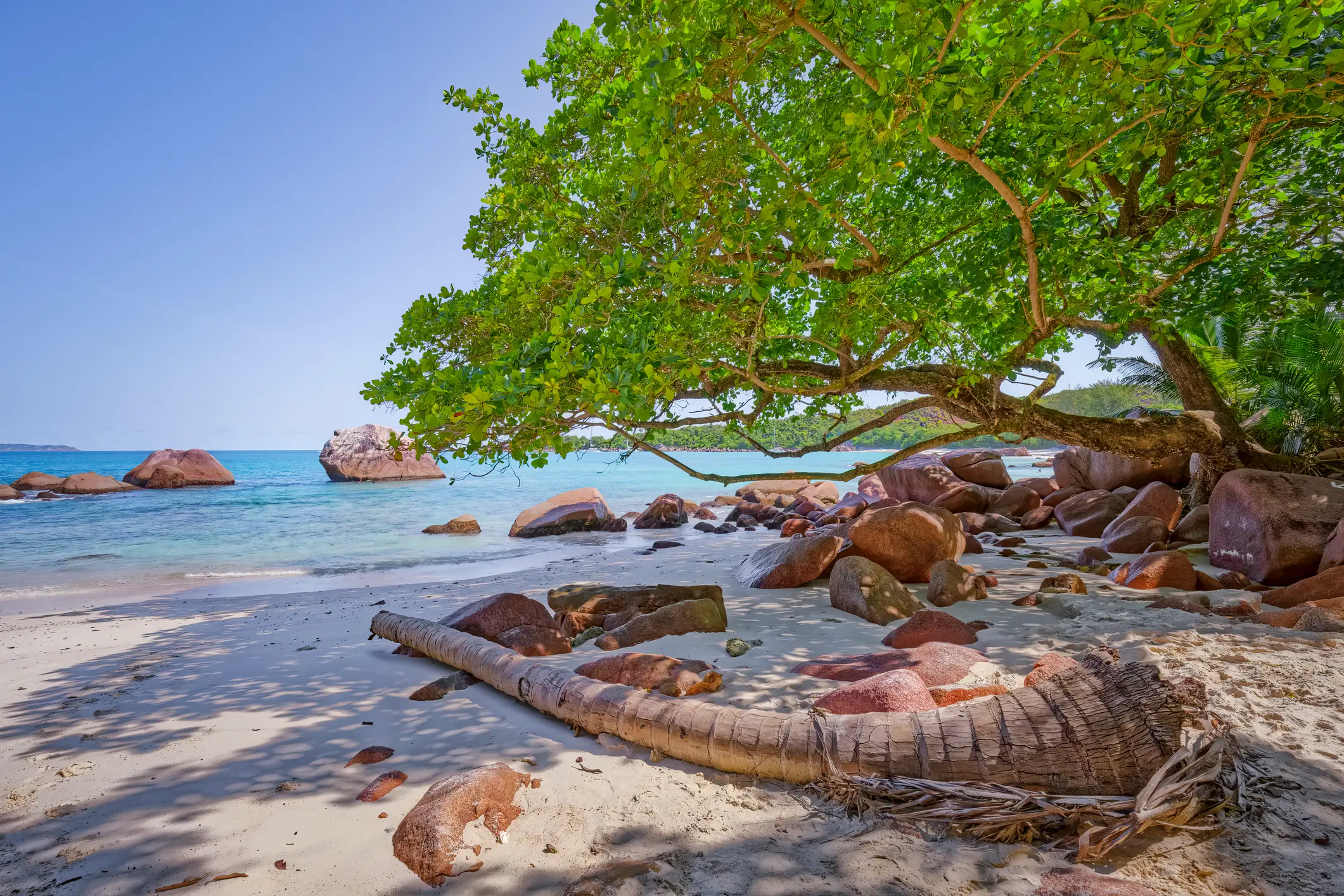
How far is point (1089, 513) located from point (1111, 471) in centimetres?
282

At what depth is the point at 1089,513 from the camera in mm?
10766

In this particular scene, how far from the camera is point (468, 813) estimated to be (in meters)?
2.46

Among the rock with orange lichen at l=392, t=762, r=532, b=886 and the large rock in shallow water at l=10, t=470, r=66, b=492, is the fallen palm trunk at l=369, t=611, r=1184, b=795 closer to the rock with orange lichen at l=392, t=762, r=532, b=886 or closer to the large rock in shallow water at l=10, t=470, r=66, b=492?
the rock with orange lichen at l=392, t=762, r=532, b=886

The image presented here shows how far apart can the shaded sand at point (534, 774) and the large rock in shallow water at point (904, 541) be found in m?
1.68

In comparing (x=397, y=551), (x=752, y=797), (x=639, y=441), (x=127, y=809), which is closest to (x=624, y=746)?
(x=752, y=797)

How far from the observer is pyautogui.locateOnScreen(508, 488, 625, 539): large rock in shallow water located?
639 inches

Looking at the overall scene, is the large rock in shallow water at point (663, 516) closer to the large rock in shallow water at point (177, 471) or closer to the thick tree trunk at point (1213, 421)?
the thick tree trunk at point (1213, 421)

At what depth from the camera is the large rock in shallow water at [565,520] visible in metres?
16.2

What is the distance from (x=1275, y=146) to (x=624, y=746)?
316 inches

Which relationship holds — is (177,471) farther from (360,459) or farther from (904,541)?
(904,541)

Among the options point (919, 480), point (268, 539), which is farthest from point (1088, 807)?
point (268, 539)

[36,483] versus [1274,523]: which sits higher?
[1274,523]

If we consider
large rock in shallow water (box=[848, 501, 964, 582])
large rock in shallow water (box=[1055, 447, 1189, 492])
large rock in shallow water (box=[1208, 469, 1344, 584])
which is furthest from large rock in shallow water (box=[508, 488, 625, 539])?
large rock in shallow water (box=[1208, 469, 1344, 584])

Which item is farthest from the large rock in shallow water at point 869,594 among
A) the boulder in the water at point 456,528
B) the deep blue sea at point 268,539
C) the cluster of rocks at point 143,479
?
the cluster of rocks at point 143,479
